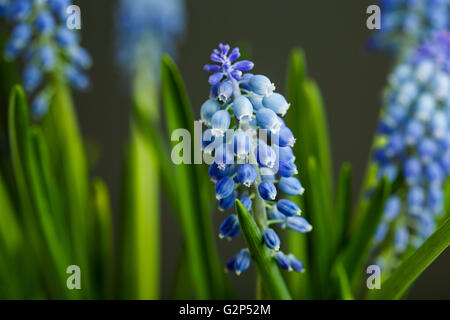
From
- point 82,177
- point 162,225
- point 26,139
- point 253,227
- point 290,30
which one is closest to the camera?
point 253,227

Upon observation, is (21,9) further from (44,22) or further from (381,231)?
(381,231)

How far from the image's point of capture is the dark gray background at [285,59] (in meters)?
0.89

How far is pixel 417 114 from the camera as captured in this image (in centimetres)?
67

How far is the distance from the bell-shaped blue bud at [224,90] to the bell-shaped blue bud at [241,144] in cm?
3

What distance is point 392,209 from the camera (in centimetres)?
70

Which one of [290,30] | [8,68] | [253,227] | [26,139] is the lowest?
[253,227]

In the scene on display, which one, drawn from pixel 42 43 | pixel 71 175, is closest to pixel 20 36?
pixel 42 43

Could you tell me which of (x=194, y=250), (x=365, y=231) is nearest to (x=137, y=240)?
(x=194, y=250)

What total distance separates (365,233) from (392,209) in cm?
8

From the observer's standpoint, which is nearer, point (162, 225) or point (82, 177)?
point (82, 177)

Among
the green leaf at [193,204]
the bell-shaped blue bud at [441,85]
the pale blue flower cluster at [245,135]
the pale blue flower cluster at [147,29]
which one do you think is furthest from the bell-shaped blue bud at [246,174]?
the pale blue flower cluster at [147,29]
